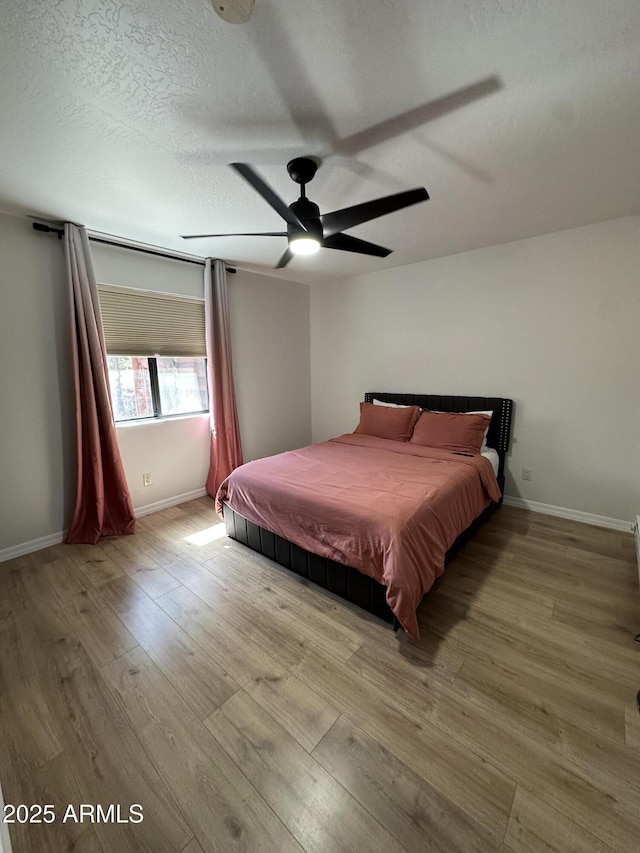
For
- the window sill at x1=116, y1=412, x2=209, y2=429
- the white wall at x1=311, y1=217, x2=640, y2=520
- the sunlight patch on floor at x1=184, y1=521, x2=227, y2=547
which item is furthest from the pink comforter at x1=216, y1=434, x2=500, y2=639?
the window sill at x1=116, y1=412, x2=209, y2=429

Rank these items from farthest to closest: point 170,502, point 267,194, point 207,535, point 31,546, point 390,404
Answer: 1. point 390,404
2. point 170,502
3. point 207,535
4. point 31,546
5. point 267,194

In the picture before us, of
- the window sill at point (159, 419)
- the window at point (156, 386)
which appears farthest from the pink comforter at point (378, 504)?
the window at point (156, 386)

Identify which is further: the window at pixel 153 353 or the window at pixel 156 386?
the window at pixel 156 386

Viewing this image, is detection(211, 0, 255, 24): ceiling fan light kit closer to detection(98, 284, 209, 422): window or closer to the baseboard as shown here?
detection(98, 284, 209, 422): window

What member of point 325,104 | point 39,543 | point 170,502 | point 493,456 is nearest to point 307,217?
point 325,104

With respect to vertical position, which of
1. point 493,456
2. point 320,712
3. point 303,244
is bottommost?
point 320,712

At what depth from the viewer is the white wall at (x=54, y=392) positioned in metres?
2.43

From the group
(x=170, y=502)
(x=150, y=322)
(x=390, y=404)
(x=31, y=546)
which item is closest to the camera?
(x=31, y=546)

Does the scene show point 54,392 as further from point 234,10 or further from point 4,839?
point 234,10

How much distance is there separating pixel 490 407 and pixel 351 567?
218 cm

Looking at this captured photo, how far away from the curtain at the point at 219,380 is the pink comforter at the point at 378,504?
92cm

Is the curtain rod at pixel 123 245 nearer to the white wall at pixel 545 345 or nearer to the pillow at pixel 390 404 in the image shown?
the white wall at pixel 545 345

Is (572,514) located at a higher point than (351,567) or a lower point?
lower

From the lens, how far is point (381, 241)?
2906 millimetres
